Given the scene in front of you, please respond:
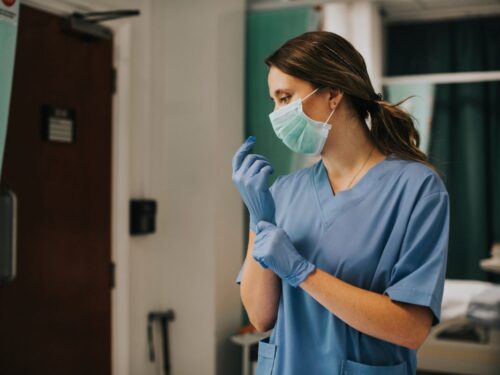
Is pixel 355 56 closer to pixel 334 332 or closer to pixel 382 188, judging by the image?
pixel 382 188

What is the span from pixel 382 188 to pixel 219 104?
1618 mm

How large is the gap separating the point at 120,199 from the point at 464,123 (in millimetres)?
1726

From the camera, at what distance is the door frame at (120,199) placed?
2.55 m

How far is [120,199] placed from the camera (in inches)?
101

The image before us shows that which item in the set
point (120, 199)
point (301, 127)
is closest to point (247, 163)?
point (301, 127)

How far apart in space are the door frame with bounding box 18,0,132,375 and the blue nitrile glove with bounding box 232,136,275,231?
4.63ft

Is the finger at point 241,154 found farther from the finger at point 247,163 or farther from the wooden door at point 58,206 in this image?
the wooden door at point 58,206

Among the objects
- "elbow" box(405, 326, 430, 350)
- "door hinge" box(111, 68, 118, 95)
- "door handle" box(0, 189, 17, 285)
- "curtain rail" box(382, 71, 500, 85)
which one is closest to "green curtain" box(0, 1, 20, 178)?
"door handle" box(0, 189, 17, 285)

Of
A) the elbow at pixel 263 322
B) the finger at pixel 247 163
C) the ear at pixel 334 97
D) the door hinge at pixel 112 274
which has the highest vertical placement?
the ear at pixel 334 97

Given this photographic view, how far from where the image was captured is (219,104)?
272 centimetres

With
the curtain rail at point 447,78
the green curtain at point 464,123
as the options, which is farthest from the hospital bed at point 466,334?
the curtain rail at point 447,78

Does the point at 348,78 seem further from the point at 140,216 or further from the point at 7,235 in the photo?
the point at 140,216

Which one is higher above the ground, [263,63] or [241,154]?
[263,63]

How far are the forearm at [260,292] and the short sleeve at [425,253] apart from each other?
272 mm
